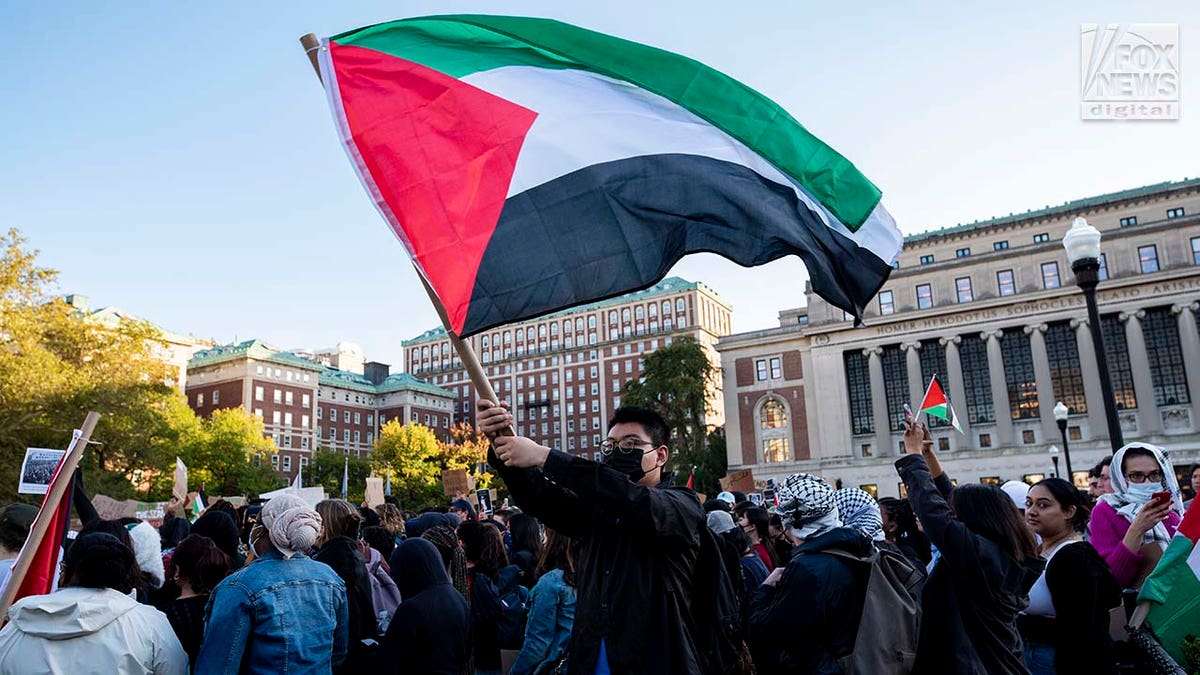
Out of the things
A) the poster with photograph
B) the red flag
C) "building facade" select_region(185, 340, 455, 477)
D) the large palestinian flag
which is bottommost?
the red flag

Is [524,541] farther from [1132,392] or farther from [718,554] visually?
[1132,392]

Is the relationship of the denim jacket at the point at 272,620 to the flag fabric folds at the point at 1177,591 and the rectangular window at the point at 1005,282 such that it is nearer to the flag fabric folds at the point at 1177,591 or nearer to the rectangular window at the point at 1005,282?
the flag fabric folds at the point at 1177,591

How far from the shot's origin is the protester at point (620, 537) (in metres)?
3.55

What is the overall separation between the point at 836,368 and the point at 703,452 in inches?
524

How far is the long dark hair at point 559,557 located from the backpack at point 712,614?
6.05ft

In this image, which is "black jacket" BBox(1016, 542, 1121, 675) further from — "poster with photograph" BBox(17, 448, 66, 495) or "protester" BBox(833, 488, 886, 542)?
"poster with photograph" BBox(17, 448, 66, 495)

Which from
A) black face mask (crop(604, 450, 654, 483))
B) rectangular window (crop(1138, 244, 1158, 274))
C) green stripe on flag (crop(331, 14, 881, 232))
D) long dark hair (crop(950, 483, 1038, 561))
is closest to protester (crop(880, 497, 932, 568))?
long dark hair (crop(950, 483, 1038, 561))

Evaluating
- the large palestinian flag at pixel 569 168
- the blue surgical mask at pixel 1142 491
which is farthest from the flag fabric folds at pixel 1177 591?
the large palestinian flag at pixel 569 168

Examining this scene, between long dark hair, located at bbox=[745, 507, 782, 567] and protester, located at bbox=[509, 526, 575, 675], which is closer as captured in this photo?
protester, located at bbox=[509, 526, 575, 675]

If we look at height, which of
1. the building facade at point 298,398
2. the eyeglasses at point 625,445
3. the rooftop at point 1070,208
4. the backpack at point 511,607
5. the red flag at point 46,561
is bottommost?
the backpack at point 511,607

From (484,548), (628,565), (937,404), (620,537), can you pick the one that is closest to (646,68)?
(620,537)

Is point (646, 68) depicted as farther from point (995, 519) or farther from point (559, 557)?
point (559, 557)

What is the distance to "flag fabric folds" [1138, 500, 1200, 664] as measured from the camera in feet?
17.9

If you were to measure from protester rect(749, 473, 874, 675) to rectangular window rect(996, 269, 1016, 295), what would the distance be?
70.1 metres
